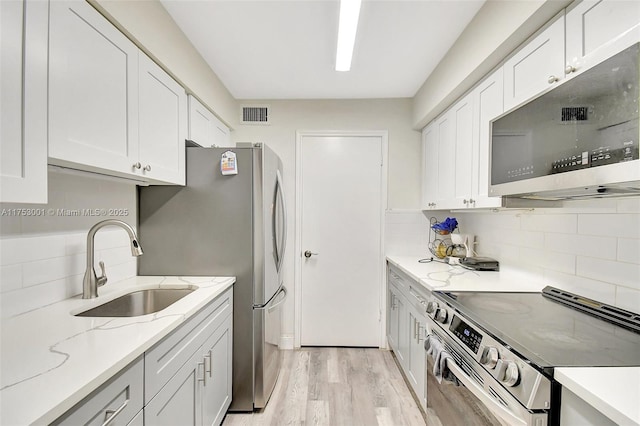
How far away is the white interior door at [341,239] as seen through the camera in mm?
3045

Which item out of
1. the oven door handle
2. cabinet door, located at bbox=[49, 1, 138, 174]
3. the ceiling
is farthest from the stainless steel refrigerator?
the oven door handle

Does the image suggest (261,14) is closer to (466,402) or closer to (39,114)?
(39,114)

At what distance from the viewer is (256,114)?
3.06 metres

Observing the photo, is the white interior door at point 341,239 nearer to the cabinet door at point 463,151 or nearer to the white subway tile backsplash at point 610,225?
the cabinet door at point 463,151

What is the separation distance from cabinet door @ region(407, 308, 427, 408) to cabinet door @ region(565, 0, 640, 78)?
1523 millimetres

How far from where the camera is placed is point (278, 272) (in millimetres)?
2369

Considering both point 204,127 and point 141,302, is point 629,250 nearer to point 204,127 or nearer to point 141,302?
point 141,302

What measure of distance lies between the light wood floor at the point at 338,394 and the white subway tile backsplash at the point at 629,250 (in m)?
1.51

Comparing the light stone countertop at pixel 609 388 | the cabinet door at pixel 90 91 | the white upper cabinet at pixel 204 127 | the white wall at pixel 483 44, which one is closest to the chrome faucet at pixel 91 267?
the cabinet door at pixel 90 91

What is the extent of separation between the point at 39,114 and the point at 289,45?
1599 mm

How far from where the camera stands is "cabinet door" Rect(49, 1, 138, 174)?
1030 millimetres

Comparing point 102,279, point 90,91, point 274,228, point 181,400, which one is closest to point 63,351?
point 181,400

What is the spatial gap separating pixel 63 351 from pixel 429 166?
9.13ft

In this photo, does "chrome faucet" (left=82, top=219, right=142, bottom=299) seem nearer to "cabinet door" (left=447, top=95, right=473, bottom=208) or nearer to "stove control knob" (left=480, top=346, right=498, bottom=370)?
"stove control knob" (left=480, top=346, right=498, bottom=370)
